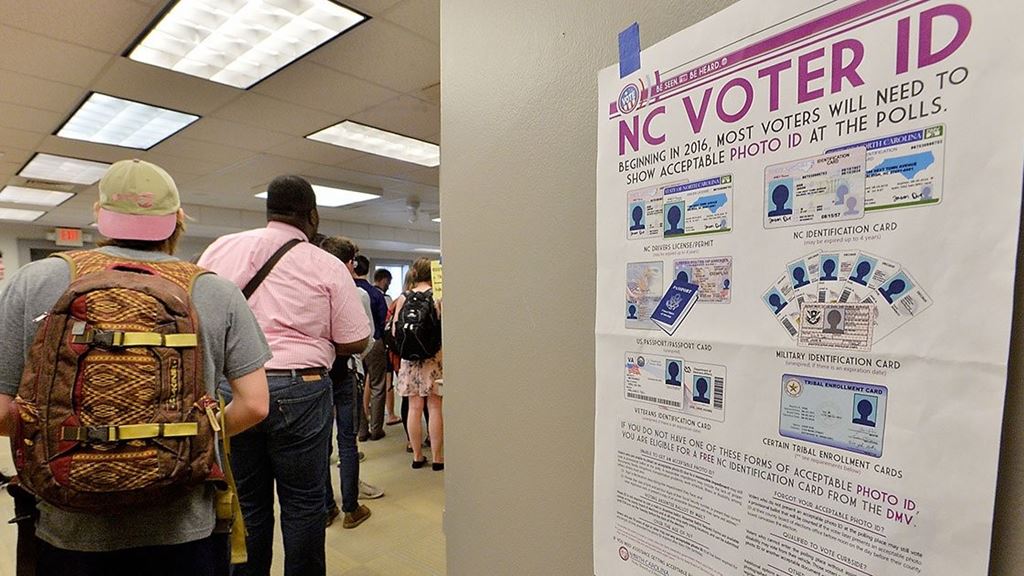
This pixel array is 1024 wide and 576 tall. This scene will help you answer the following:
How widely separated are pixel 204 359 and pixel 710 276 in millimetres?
978

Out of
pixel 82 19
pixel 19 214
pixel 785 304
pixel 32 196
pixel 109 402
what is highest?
pixel 82 19

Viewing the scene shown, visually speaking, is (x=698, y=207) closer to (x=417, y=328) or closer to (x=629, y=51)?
(x=629, y=51)

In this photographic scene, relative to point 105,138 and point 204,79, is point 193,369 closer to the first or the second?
point 204,79

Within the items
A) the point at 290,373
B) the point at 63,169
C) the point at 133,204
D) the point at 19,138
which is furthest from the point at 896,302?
the point at 63,169

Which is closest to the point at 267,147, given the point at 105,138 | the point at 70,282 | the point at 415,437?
the point at 105,138

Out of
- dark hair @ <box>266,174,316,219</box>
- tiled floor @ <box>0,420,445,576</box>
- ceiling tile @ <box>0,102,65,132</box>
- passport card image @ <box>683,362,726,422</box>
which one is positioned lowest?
tiled floor @ <box>0,420,445,576</box>

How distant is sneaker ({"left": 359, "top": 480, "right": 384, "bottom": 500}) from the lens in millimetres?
2816

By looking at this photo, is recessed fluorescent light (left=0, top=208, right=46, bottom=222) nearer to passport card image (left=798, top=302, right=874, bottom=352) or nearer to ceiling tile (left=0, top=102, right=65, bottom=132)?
ceiling tile (left=0, top=102, right=65, bottom=132)

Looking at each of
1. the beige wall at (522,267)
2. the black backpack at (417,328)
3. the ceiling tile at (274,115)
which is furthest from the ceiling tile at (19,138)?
the beige wall at (522,267)

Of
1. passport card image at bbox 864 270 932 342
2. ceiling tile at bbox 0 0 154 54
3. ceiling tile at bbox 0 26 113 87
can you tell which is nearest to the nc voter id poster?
passport card image at bbox 864 270 932 342

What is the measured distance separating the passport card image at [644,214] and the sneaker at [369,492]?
2.69 meters

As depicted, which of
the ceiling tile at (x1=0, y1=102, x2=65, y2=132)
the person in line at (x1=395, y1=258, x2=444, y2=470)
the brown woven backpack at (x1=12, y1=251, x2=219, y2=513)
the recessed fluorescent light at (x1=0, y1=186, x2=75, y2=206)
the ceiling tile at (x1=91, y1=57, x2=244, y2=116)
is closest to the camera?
the brown woven backpack at (x1=12, y1=251, x2=219, y2=513)

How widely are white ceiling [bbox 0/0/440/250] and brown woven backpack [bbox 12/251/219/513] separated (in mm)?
1823

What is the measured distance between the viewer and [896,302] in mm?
416
